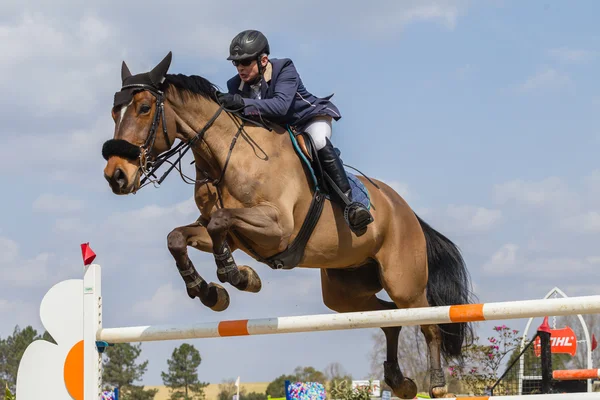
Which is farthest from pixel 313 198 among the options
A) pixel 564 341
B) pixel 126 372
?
pixel 126 372

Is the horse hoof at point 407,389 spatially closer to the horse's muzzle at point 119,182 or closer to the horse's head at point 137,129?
the horse's head at point 137,129

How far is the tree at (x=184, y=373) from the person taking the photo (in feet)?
78.9

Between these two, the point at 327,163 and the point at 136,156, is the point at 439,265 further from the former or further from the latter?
the point at 136,156

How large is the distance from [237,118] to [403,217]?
155 cm

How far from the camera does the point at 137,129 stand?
4.64 metres

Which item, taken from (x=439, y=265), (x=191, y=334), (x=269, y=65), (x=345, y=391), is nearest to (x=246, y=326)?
(x=191, y=334)

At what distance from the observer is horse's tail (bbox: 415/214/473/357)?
6.09 metres

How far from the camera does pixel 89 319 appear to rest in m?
4.30

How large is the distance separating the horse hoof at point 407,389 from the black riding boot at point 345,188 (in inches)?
52.5

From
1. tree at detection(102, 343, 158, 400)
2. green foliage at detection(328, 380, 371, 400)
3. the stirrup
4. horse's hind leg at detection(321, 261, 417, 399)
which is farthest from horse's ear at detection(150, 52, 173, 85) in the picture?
tree at detection(102, 343, 158, 400)

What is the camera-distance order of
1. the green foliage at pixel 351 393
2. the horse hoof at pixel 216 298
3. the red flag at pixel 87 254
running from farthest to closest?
the green foliage at pixel 351 393
the horse hoof at pixel 216 298
the red flag at pixel 87 254

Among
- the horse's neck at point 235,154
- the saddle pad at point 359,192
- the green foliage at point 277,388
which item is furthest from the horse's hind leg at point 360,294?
the green foliage at point 277,388

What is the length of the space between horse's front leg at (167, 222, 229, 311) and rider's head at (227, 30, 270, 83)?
3.53ft

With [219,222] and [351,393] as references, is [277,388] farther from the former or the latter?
[219,222]
